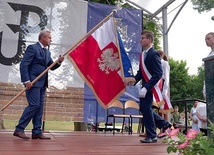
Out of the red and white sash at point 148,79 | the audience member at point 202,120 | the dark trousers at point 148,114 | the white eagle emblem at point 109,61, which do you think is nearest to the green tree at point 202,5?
the audience member at point 202,120

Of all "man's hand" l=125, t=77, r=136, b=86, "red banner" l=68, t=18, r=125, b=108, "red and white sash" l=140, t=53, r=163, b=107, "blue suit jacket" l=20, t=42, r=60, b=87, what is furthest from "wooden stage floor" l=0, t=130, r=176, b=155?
"red banner" l=68, t=18, r=125, b=108

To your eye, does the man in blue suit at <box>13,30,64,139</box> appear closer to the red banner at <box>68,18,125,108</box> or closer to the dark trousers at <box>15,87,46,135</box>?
the dark trousers at <box>15,87,46,135</box>

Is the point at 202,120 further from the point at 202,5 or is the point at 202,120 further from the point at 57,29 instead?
the point at 202,5

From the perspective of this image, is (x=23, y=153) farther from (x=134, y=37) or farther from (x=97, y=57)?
(x=134, y=37)

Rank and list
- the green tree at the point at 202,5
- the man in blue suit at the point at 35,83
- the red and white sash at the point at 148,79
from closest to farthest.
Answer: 1. the man in blue suit at the point at 35,83
2. the red and white sash at the point at 148,79
3. the green tree at the point at 202,5

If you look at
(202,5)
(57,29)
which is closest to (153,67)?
(57,29)

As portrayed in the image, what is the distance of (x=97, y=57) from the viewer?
17.3 ft

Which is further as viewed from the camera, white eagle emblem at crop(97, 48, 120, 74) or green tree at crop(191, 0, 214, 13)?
green tree at crop(191, 0, 214, 13)

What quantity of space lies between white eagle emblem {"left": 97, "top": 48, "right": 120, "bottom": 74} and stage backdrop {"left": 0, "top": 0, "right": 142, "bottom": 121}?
1348 mm

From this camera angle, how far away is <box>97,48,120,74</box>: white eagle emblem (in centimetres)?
514

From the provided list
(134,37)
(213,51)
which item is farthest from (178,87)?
(213,51)

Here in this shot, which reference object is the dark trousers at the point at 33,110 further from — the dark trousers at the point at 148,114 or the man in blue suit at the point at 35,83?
the dark trousers at the point at 148,114

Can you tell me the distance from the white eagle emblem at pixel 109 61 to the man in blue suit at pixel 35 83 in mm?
1017

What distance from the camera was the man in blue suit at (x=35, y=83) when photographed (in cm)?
412
